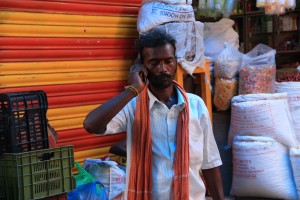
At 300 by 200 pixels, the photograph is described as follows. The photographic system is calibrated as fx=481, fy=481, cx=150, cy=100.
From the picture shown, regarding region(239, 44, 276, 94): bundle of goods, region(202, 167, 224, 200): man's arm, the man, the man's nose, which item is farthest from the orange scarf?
region(239, 44, 276, 94): bundle of goods

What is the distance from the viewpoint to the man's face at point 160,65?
255cm

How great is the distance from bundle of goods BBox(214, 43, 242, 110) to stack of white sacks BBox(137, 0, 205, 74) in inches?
23.2

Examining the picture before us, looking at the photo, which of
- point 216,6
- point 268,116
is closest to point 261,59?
point 216,6

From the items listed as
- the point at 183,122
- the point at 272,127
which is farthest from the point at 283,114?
the point at 183,122

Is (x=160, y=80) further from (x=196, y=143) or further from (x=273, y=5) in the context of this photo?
(x=273, y=5)

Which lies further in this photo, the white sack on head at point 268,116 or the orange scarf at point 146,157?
the white sack on head at point 268,116

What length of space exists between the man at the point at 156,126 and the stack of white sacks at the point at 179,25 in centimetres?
235

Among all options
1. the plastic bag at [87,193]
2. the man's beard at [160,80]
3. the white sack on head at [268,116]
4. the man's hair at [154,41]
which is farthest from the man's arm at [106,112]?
the white sack on head at [268,116]

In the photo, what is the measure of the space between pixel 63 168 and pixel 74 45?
1.84 meters

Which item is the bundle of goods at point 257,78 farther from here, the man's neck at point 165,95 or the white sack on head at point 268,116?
the man's neck at point 165,95

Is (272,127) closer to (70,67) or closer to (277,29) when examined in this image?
(70,67)

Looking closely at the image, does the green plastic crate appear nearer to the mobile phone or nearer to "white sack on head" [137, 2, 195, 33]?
the mobile phone

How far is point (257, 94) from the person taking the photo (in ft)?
18.0

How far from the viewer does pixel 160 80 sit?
102 inches
